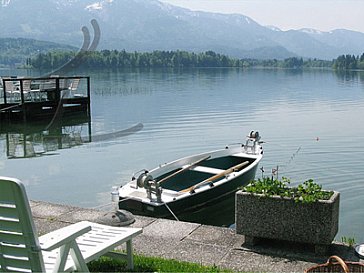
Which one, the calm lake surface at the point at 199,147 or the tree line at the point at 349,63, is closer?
the calm lake surface at the point at 199,147

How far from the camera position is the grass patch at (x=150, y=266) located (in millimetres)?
4695

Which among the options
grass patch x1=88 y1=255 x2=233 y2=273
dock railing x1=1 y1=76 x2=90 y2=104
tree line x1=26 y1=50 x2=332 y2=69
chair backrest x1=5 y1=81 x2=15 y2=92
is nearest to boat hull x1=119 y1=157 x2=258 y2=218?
grass patch x1=88 y1=255 x2=233 y2=273

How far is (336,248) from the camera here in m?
5.30

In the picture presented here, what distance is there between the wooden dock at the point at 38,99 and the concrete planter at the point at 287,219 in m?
20.2

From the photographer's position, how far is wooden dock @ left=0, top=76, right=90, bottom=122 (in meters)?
24.7

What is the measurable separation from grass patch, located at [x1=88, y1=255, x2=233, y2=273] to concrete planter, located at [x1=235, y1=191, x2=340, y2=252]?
2.39 ft

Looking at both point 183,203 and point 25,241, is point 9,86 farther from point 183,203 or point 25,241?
point 25,241

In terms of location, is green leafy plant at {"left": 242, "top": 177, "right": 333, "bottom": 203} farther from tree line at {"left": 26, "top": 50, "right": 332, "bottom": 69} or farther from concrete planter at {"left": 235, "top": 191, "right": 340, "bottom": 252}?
tree line at {"left": 26, "top": 50, "right": 332, "bottom": 69}

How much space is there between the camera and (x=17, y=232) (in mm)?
3369

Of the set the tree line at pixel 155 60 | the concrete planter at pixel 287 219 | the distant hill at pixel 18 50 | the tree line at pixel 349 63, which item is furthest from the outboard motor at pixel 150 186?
the tree line at pixel 349 63

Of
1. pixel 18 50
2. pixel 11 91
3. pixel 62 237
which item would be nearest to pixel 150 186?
pixel 62 237

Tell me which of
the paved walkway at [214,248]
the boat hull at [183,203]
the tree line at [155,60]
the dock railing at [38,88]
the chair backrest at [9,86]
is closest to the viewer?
the paved walkway at [214,248]

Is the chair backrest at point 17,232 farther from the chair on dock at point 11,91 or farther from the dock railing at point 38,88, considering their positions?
the chair on dock at point 11,91

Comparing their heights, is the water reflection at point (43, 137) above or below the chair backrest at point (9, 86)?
below
